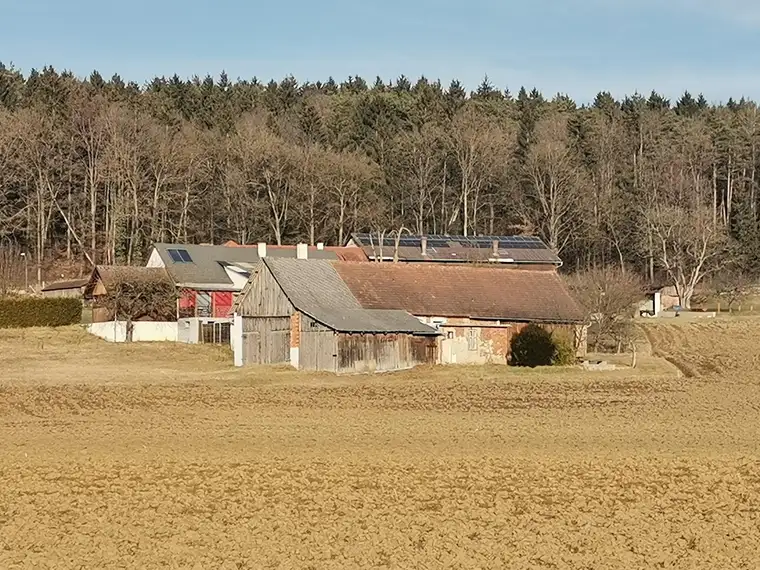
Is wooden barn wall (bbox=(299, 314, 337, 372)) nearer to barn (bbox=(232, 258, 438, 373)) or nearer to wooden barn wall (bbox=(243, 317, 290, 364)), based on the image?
barn (bbox=(232, 258, 438, 373))

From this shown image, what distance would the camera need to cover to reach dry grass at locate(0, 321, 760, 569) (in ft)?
46.3

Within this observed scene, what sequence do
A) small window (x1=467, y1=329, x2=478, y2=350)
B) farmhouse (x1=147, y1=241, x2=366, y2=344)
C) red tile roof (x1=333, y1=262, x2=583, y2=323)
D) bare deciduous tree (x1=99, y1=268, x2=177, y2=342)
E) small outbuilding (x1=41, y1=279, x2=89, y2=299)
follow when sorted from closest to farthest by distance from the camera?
small window (x1=467, y1=329, x2=478, y2=350)
red tile roof (x1=333, y1=262, x2=583, y2=323)
bare deciduous tree (x1=99, y1=268, x2=177, y2=342)
farmhouse (x1=147, y1=241, x2=366, y2=344)
small outbuilding (x1=41, y1=279, x2=89, y2=299)

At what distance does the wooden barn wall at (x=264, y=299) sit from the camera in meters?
46.8

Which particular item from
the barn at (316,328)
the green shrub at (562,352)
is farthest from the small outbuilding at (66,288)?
the green shrub at (562,352)

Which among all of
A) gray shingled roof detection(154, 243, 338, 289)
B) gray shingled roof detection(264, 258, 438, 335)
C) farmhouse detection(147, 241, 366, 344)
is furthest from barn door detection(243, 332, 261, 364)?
gray shingled roof detection(154, 243, 338, 289)

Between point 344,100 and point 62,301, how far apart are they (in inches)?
2256

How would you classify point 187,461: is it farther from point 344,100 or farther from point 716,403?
point 344,100

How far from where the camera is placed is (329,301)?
48.6 metres

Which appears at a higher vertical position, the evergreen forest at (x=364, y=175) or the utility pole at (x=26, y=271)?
the evergreen forest at (x=364, y=175)

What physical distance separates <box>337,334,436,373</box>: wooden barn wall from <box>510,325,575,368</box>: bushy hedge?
4.02 m

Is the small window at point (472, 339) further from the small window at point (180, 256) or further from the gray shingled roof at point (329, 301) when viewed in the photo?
the small window at point (180, 256)

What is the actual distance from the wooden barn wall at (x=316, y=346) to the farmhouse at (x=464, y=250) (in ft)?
95.8

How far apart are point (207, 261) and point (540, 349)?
1043 inches

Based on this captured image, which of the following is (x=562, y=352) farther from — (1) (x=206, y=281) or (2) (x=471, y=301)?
(1) (x=206, y=281)
